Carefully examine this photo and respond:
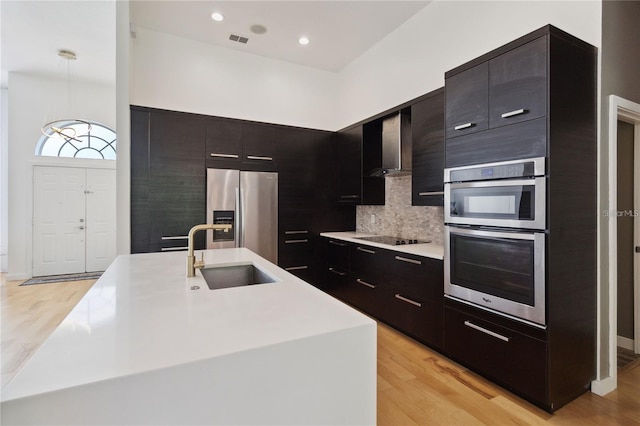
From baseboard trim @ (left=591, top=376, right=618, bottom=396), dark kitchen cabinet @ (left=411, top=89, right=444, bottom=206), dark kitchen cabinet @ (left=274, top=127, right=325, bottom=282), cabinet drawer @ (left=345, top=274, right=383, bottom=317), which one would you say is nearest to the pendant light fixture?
dark kitchen cabinet @ (left=274, top=127, right=325, bottom=282)

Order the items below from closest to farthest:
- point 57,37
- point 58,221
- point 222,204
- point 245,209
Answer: point 222,204 → point 245,209 → point 57,37 → point 58,221

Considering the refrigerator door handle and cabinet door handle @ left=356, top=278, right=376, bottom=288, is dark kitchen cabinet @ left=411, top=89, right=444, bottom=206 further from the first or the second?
the refrigerator door handle

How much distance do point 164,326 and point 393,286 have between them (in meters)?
2.42

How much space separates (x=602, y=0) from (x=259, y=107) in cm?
356

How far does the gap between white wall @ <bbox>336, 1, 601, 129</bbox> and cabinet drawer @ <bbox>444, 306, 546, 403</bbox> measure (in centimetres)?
205

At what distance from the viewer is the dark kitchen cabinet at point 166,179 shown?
329 centimetres

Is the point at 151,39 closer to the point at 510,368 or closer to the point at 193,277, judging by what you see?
the point at 193,277

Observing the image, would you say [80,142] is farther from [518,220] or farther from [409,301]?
[518,220]

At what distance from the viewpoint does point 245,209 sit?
379cm

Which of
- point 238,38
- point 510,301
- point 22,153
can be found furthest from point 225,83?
point 22,153

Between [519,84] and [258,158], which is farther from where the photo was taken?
[258,158]

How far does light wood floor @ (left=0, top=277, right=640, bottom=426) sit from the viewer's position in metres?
1.81

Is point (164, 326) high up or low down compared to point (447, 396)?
up

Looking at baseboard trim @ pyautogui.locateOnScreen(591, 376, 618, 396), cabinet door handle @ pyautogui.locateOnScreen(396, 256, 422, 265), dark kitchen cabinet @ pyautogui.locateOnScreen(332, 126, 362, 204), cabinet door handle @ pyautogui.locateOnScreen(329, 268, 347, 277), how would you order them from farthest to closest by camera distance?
dark kitchen cabinet @ pyautogui.locateOnScreen(332, 126, 362, 204), cabinet door handle @ pyautogui.locateOnScreen(329, 268, 347, 277), cabinet door handle @ pyautogui.locateOnScreen(396, 256, 422, 265), baseboard trim @ pyautogui.locateOnScreen(591, 376, 618, 396)
